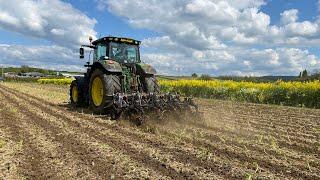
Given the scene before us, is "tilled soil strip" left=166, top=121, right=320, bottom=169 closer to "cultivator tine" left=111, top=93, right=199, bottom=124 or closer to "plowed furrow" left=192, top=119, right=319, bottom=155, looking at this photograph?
"plowed furrow" left=192, top=119, right=319, bottom=155

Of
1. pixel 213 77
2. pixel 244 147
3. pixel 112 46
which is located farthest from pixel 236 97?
pixel 244 147

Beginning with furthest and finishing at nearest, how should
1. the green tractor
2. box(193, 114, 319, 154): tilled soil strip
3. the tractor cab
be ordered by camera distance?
the tractor cab → the green tractor → box(193, 114, 319, 154): tilled soil strip

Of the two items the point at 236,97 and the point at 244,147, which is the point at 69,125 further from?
the point at 236,97

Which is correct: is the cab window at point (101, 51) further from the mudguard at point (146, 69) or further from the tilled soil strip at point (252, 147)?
the tilled soil strip at point (252, 147)

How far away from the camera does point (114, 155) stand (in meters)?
7.13

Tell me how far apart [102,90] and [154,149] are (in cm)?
540

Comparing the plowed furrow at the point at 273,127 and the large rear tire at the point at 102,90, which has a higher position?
the large rear tire at the point at 102,90

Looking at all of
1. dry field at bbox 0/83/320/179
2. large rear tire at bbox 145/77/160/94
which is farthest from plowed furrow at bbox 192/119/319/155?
large rear tire at bbox 145/77/160/94

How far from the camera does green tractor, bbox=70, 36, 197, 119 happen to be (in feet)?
36.2

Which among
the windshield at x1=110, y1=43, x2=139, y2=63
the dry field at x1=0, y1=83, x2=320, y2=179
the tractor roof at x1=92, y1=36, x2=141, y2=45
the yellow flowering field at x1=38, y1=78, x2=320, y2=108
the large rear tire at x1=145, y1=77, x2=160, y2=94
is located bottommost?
the dry field at x1=0, y1=83, x2=320, y2=179

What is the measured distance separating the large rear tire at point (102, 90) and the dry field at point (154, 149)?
62 cm

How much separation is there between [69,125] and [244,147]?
177 inches

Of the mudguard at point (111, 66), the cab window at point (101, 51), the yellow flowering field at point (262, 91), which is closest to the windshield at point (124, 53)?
the cab window at point (101, 51)

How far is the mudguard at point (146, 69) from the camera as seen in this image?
12.8 m
